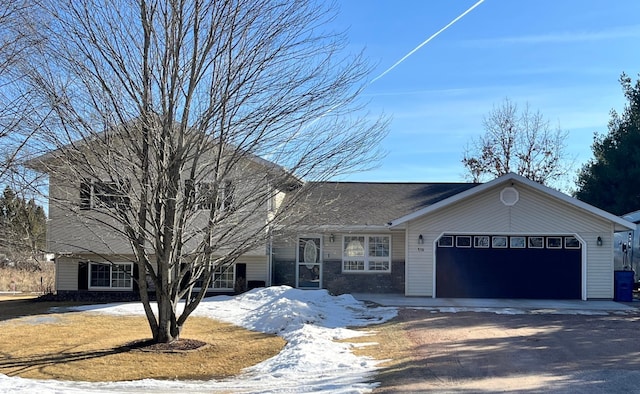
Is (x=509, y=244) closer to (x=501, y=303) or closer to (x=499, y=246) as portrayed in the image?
(x=499, y=246)

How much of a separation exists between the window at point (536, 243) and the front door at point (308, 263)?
7148mm

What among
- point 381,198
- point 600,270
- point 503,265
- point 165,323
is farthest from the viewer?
point 381,198

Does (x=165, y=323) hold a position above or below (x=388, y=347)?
above

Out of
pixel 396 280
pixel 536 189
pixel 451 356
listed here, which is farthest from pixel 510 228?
pixel 451 356

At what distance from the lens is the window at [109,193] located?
34.2 feet

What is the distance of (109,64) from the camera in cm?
1057

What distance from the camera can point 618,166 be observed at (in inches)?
1296

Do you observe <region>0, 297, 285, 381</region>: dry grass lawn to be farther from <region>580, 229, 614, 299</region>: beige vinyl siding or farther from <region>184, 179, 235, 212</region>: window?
<region>580, 229, 614, 299</region>: beige vinyl siding

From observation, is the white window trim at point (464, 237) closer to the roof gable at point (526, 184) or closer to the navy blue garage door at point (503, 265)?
the navy blue garage door at point (503, 265)

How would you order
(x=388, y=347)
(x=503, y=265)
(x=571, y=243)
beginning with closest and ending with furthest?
(x=388, y=347), (x=571, y=243), (x=503, y=265)

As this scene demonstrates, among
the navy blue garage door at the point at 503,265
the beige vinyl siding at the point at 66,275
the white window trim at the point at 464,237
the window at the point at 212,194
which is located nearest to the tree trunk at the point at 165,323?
the window at the point at 212,194

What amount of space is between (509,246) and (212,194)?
1209 cm

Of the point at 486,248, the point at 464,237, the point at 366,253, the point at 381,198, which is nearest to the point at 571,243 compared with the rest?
the point at 486,248

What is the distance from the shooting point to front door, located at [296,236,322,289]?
21.5 metres
